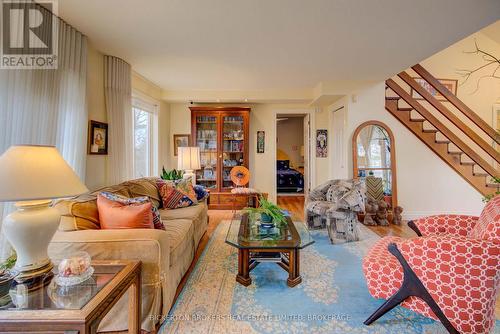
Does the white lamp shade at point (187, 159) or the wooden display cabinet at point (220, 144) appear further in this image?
the wooden display cabinet at point (220, 144)

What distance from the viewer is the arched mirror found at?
4.24 meters

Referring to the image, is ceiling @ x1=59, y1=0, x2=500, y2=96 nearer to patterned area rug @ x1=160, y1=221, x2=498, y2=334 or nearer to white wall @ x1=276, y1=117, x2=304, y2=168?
patterned area rug @ x1=160, y1=221, x2=498, y2=334

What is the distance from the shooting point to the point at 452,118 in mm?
4109

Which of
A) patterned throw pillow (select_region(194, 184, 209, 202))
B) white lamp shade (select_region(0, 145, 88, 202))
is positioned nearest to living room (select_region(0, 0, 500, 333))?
white lamp shade (select_region(0, 145, 88, 202))

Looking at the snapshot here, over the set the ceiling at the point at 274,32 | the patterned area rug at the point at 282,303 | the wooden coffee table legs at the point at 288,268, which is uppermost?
the ceiling at the point at 274,32

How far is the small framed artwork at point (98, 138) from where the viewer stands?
2643 millimetres

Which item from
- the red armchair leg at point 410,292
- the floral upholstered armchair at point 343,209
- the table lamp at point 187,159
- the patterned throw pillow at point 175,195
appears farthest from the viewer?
the table lamp at point 187,159

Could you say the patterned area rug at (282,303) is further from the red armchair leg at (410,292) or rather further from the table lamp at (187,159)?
the table lamp at (187,159)

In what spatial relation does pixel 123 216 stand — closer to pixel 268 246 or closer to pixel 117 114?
pixel 268 246

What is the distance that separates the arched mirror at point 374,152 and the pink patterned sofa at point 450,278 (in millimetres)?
2701

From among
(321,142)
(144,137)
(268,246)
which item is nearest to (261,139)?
(321,142)

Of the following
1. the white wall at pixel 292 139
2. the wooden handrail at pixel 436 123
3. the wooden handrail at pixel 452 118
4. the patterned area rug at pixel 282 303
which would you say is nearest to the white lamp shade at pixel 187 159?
the patterned area rug at pixel 282 303

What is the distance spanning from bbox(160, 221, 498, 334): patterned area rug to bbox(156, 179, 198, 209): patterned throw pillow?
0.89 meters

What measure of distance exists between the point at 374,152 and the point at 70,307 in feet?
15.1
